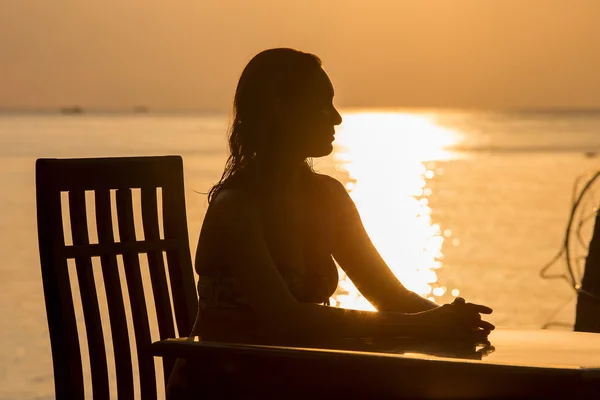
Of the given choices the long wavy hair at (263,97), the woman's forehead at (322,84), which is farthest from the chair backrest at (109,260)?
the woman's forehead at (322,84)

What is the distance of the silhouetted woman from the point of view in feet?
9.05

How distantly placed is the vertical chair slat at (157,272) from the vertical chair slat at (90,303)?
0.23 meters

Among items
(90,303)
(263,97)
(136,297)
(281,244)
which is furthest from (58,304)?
(263,97)

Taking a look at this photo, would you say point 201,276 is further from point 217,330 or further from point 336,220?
point 336,220

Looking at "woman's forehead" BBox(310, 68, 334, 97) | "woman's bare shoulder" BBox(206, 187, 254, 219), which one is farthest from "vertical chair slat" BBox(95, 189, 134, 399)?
"woman's forehead" BBox(310, 68, 334, 97)

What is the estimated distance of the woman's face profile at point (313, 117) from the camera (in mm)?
2959

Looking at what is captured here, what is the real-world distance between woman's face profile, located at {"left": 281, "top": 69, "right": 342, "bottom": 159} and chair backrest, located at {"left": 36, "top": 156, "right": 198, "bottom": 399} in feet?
1.54

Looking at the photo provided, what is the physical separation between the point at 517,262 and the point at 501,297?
273cm

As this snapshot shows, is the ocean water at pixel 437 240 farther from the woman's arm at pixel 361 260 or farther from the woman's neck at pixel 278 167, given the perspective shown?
the woman's neck at pixel 278 167

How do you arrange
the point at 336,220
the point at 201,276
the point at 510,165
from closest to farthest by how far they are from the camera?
the point at 201,276 → the point at 336,220 → the point at 510,165

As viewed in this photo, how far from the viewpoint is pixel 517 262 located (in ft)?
47.1

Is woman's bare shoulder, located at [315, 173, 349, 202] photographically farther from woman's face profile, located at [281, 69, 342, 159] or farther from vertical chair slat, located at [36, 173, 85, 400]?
vertical chair slat, located at [36, 173, 85, 400]

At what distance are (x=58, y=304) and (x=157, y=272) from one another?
40cm

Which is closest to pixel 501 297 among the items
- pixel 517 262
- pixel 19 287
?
pixel 517 262
